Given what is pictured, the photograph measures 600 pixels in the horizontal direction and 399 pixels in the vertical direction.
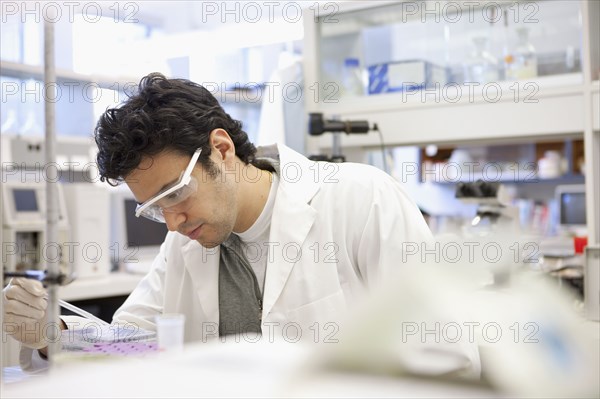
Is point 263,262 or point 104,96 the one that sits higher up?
point 104,96

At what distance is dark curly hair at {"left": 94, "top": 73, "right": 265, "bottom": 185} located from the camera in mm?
1440

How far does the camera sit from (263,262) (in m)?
1.67

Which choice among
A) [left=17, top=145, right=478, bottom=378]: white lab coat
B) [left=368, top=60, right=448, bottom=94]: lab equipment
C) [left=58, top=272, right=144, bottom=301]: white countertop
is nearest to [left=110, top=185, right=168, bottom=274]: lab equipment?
[left=58, top=272, right=144, bottom=301]: white countertop

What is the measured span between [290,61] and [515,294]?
256 cm

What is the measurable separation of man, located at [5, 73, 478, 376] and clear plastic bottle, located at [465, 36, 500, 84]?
3.72 ft

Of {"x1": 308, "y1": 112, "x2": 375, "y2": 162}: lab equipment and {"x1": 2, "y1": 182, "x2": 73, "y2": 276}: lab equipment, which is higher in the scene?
{"x1": 308, "y1": 112, "x2": 375, "y2": 162}: lab equipment

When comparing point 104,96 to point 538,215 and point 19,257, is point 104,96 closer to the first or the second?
point 19,257

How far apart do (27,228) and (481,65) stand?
7.09 ft

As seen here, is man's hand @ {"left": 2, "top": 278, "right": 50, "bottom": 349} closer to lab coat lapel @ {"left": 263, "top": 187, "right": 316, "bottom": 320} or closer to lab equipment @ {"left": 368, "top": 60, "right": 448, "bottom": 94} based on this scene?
lab coat lapel @ {"left": 263, "top": 187, "right": 316, "bottom": 320}

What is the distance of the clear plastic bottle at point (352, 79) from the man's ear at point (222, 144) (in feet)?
4.63

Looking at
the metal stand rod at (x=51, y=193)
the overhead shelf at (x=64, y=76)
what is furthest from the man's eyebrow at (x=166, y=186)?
the overhead shelf at (x=64, y=76)

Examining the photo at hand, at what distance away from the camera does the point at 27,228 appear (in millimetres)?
3111

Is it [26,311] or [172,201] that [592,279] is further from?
[26,311]

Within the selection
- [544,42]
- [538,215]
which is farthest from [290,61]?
[538,215]
